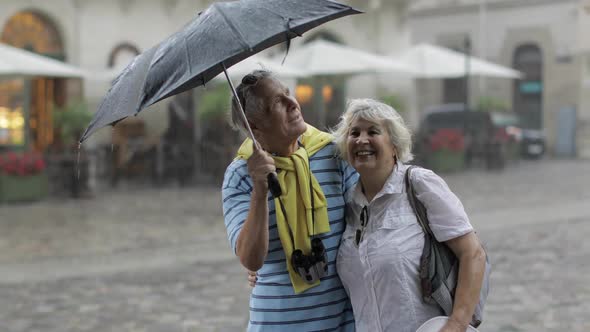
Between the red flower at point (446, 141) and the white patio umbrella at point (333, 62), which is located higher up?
the white patio umbrella at point (333, 62)

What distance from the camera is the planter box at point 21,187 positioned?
14.9m

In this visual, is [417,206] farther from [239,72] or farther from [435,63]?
[435,63]

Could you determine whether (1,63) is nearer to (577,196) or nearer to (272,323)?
(577,196)

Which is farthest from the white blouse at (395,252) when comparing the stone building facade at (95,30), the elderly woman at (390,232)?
the stone building facade at (95,30)

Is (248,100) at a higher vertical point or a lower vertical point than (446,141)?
higher

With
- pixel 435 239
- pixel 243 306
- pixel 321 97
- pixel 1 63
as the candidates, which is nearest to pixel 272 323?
pixel 435 239

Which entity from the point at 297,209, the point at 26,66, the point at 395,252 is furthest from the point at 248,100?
the point at 26,66

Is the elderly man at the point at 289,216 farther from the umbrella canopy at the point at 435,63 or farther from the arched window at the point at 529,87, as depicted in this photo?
the arched window at the point at 529,87

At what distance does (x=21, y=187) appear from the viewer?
1497 cm

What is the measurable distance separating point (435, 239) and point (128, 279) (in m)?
6.05

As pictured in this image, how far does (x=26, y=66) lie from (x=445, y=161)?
9829mm

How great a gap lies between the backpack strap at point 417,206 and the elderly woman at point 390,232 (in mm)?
13

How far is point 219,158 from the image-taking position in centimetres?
1792

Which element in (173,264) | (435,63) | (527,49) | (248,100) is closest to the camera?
(248,100)
